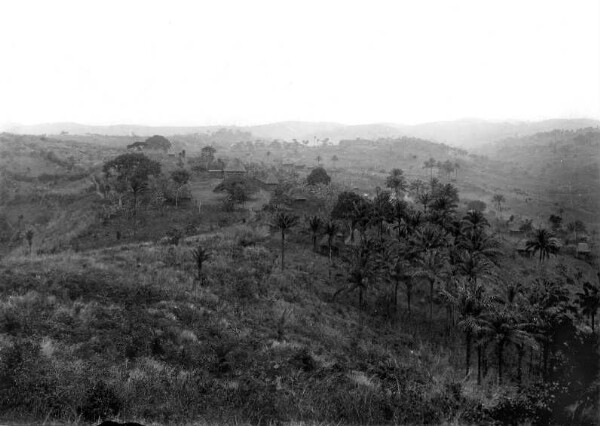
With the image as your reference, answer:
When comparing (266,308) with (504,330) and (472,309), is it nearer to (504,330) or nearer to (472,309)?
(472,309)

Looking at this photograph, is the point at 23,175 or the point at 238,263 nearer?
the point at 238,263

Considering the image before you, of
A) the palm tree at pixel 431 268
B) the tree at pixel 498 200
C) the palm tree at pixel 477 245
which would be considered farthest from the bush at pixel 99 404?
the tree at pixel 498 200

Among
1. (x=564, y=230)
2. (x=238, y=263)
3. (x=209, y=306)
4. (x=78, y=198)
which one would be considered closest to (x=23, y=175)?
(x=78, y=198)

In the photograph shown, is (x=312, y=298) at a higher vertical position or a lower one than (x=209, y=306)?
lower

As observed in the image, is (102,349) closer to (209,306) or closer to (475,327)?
(209,306)

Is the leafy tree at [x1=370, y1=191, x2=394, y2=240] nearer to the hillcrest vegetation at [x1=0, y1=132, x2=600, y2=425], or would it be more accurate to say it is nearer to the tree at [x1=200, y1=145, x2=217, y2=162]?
the hillcrest vegetation at [x1=0, y1=132, x2=600, y2=425]

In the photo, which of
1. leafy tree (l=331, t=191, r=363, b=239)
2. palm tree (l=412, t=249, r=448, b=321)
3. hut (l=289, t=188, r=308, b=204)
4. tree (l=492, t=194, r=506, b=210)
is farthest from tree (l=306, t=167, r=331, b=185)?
tree (l=492, t=194, r=506, b=210)
